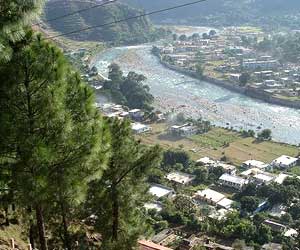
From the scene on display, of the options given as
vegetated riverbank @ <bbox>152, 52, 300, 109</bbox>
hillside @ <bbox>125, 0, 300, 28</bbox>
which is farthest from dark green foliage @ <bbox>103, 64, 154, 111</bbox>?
hillside @ <bbox>125, 0, 300, 28</bbox>

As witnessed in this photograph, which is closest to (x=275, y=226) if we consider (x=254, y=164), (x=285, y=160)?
(x=254, y=164)

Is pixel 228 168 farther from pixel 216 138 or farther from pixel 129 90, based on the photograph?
pixel 129 90

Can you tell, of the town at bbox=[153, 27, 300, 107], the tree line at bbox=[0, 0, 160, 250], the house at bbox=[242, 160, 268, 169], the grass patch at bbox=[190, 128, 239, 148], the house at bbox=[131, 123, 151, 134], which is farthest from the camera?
the town at bbox=[153, 27, 300, 107]

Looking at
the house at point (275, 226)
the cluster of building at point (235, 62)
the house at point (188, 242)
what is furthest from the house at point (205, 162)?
the cluster of building at point (235, 62)

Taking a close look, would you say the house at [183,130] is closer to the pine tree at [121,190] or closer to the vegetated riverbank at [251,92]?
the vegetated riverbank at [251,92]

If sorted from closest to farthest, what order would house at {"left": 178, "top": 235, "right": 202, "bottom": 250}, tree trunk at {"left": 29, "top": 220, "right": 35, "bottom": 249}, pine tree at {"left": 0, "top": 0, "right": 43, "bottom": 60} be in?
pine tree at {"left": 0, "top": 0, "right": 43, "bottom": 60} < tree trunk at {"left": 29, "top": 220, "right": 35, "bottom": 249} < house at {"left": 178, "top": 235, "right": 202, "bottom": 250}

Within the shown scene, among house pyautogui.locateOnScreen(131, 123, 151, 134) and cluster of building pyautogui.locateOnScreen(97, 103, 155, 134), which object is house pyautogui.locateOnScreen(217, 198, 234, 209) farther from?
cluster of building pyautogui.locateOnScreen(97, 103, 155, 134)

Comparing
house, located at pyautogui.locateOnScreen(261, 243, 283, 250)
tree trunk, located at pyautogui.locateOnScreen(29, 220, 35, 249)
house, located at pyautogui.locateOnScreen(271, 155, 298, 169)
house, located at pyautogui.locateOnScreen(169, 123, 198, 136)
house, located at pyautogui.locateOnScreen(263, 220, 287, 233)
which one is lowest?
house, located at pyautogui.locateOnScreen(271, 155, 298, 169)
